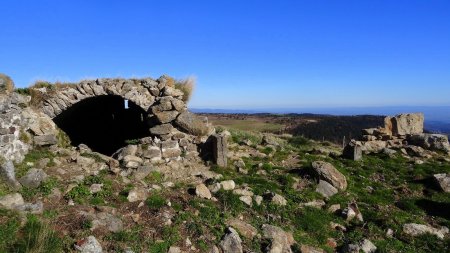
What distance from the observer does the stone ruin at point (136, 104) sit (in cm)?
1219

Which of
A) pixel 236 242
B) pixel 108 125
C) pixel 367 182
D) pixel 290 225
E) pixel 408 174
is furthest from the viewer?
pixel 108 125

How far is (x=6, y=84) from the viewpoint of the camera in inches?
491

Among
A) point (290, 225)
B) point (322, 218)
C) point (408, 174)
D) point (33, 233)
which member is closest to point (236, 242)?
point (290, 225)

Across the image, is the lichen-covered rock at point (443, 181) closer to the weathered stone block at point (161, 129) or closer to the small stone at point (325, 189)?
the small stone at point (325, 189)

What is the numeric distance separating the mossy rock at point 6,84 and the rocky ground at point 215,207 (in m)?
2.20

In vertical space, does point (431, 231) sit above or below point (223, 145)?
below

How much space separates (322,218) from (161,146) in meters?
5.89

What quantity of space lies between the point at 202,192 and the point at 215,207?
76cm

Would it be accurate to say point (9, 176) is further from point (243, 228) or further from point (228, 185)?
point (243, 228)

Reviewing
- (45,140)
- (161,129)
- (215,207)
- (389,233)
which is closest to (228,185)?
(215,207)

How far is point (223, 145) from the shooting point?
531 inches

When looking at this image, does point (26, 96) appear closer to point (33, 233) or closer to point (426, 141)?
point (33, 233)

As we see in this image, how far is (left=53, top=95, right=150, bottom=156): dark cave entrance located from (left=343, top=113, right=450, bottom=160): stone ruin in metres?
9.54

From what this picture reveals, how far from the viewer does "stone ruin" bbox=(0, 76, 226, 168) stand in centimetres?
1219
